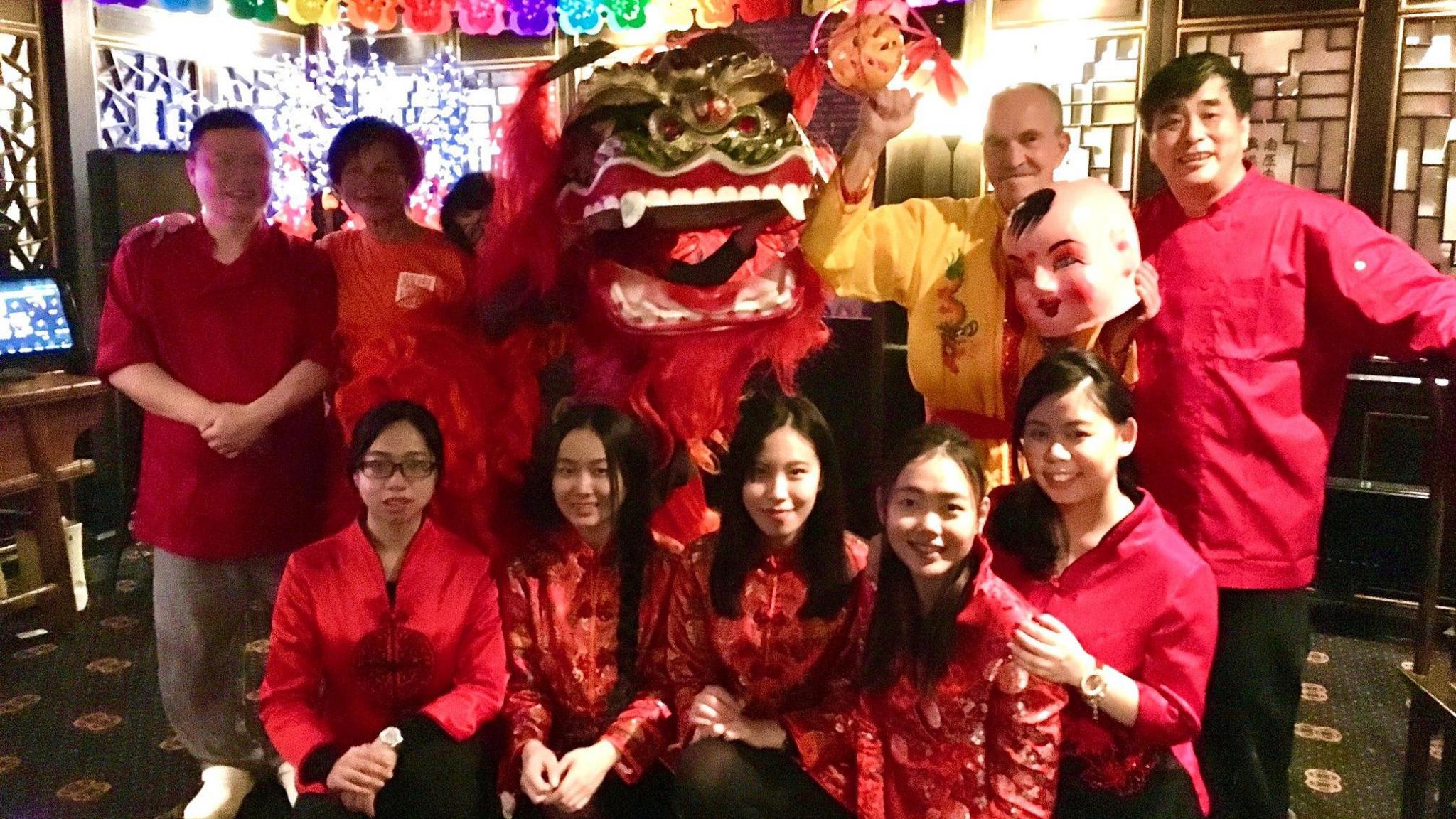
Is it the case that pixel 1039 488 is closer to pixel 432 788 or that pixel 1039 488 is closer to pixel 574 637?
pixel 574 637

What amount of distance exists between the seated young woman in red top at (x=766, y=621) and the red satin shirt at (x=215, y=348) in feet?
3.23

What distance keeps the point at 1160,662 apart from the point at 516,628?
0.98m

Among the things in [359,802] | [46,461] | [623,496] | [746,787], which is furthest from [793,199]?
[46,461]

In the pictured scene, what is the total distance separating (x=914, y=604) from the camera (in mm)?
1547

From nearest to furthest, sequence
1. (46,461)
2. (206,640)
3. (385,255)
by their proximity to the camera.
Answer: (385,255)
(206,640)
(46,461)

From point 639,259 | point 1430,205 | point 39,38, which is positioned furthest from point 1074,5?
point 39,38

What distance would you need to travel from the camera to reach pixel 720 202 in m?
1.75

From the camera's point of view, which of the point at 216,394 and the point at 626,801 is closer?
the point at 626,801

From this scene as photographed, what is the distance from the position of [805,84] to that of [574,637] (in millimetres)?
1012

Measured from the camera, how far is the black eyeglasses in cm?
175

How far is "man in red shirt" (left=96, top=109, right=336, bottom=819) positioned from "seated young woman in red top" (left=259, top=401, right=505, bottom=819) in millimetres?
496

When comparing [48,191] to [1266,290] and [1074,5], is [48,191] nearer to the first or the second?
[1074,5]

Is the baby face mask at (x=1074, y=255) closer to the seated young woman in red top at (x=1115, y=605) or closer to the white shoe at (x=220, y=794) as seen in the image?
the seated young woman in red top at (x=1115, y=605)

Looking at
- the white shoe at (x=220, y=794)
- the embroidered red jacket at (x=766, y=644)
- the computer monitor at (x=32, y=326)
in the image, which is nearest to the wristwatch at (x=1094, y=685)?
the embroidered red jacket at (x=766, y=644)
